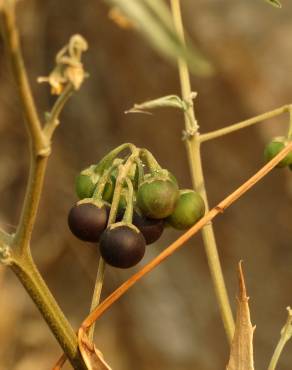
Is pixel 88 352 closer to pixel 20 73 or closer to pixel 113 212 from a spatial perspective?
pixel 113 212

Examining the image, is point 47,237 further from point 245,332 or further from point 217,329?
point 245,332

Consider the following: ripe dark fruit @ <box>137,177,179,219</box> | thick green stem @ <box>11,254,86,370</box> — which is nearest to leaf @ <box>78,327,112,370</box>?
thick green stem @ <box>11,254,86,370</box>

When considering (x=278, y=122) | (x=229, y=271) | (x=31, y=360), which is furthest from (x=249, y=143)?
(x=31, y=360)

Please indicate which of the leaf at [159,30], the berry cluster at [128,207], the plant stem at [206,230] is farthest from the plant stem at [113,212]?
the leaf at [159,30]

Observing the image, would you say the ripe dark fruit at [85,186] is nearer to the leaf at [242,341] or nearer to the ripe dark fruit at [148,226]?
the ripe dark fruit at [148,226]

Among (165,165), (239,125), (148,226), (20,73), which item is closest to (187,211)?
(148,226)
